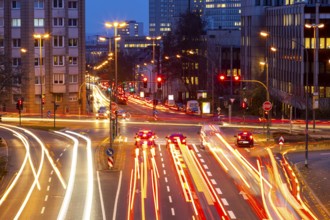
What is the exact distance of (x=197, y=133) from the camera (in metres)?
70.1

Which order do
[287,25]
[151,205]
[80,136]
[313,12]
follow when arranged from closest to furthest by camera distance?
[151,205]
[80,136]
[313,12]
[287,25]

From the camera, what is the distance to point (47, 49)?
104 m

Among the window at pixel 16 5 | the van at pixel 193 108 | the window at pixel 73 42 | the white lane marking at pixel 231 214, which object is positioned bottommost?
the white lane marking at pixel 231 214

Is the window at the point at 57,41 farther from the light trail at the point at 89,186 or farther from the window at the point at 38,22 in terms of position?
the light trail at the point at 89,186

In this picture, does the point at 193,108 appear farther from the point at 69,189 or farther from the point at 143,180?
the point at 69,189

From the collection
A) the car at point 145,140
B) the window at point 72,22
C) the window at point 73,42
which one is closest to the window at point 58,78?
the window at point 73,42

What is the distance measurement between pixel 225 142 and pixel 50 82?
48196 millimetres

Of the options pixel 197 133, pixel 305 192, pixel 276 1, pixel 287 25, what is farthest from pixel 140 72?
pixel 305 192

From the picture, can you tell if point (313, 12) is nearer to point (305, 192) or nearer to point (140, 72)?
point (305, 192)

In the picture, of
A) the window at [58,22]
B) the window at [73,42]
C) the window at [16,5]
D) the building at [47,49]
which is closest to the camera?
the building at [47,49]

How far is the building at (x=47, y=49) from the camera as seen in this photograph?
10275 cm

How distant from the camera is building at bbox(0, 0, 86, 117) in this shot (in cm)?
10275

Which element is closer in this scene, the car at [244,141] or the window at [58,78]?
the car at [244,141]

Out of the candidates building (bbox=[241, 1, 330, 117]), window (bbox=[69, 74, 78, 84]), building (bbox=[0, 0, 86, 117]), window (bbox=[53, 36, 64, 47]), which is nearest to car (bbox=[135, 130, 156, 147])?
building (bbox=[241, 1, 330, 117])
